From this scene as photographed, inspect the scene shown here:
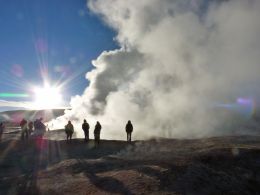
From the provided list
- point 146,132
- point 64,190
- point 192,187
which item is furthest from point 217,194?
point 146,132

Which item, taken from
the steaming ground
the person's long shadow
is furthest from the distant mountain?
the person's long shadow

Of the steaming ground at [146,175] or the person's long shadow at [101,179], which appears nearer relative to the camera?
the person's long shadow at [101,179]

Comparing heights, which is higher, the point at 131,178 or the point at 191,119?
the point at 191,119

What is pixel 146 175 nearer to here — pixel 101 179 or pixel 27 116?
pixel 101 179

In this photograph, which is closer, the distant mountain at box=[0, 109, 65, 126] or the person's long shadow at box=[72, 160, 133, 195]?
the person's long shadow at box=[72, 160, 133, 195]

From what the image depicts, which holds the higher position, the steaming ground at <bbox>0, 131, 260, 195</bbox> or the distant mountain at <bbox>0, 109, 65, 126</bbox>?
the distant mountain at <bbox>0, 109, 65, 126</bbox>

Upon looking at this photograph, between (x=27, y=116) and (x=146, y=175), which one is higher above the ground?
(x=27, y=116)

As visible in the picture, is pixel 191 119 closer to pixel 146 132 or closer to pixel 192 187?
pixel 146 132

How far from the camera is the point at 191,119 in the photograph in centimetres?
5675

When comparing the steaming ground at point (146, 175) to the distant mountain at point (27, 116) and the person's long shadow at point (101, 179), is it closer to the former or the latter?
the person's long shadow at point (101, 179)

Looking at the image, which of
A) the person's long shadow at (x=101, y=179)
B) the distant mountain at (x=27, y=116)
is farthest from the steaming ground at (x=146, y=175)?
the distant mountain at (x=27, y=116)

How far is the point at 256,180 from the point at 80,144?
15.8 meters

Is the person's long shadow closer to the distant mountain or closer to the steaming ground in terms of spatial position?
the steaming ground

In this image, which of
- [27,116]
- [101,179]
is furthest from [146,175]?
[27,116]
